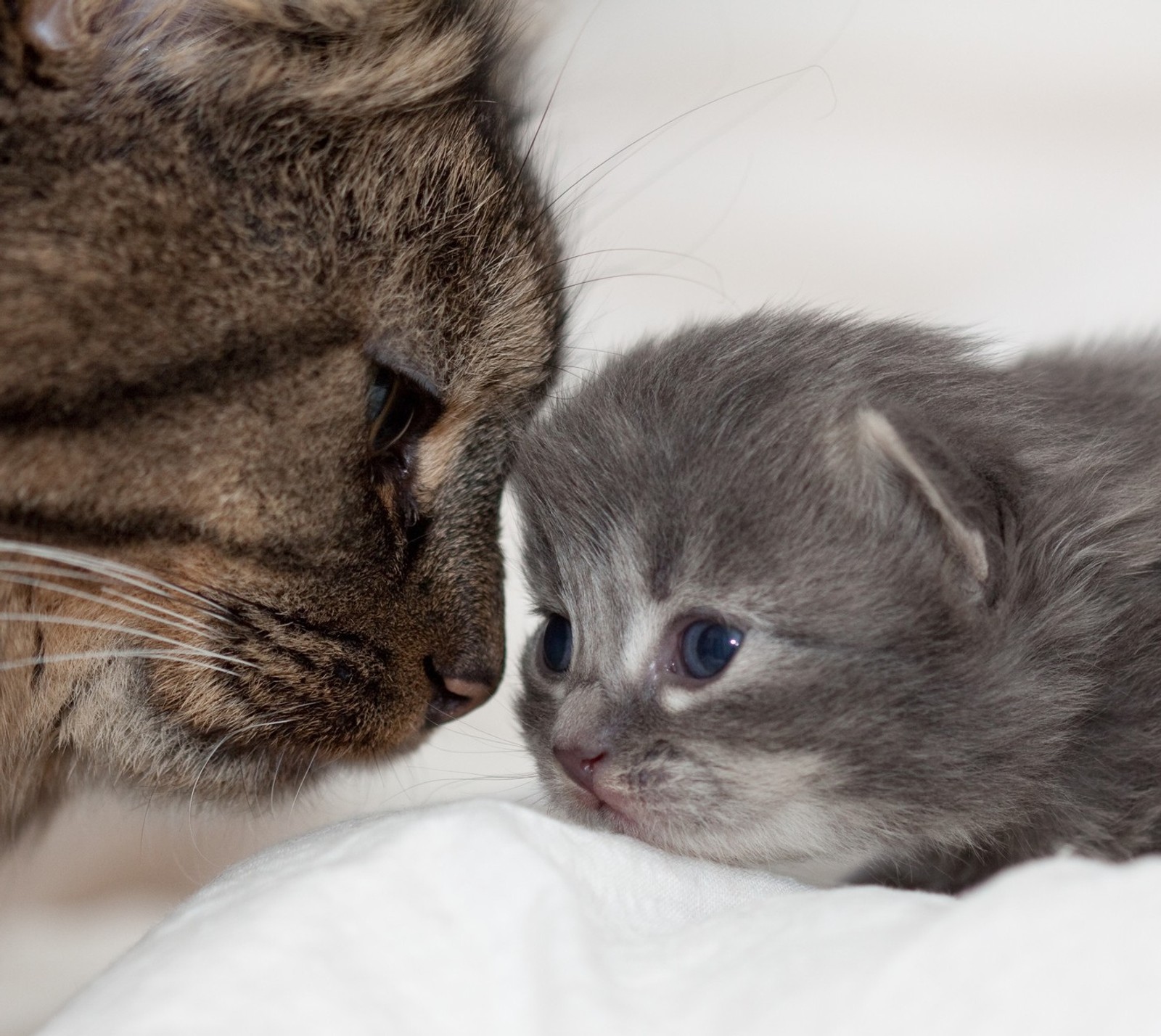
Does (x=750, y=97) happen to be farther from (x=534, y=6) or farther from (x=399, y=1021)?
(x=399, y=1021)

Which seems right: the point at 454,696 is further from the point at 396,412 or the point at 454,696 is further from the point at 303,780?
the point at 396,412

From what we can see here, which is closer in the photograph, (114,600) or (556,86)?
(114,600)

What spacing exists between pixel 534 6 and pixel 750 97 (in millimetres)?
423

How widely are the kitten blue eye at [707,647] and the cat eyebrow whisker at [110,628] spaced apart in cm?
34

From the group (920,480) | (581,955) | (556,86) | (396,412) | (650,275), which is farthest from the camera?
(650,275)

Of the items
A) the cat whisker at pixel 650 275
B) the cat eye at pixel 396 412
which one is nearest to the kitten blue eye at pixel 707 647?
the cat eye at pixel 396 412

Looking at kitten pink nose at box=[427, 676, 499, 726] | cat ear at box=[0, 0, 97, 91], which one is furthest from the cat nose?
cat ear at box=[0, 0, 97, 91]

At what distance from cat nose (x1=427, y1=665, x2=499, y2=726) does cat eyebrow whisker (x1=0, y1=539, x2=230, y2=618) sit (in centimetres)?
23

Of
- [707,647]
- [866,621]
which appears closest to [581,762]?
[707,647]

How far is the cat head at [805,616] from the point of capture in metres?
0.89

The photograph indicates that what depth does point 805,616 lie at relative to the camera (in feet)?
2.98

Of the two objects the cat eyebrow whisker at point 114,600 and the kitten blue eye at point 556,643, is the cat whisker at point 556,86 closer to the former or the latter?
the kitten blue eye at point 556,643

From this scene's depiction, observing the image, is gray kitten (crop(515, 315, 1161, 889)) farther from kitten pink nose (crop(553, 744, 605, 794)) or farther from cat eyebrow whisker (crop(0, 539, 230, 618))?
cat eyebrow whisker (crop(0, 539, 230, 618))

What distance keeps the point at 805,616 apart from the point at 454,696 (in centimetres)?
38
